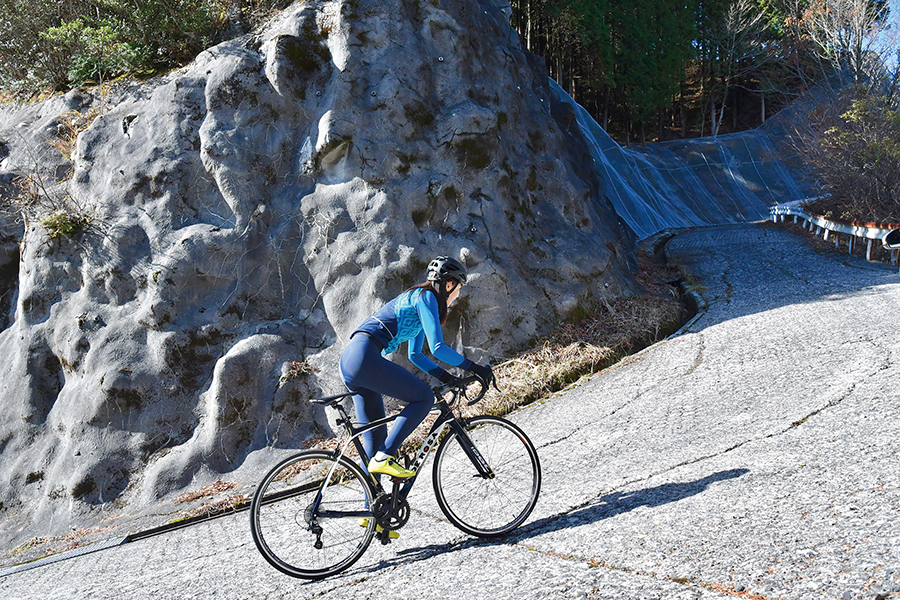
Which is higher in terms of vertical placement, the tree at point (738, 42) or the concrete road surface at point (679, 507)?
the tree at point (738, 42)

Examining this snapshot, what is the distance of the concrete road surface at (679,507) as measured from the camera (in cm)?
332

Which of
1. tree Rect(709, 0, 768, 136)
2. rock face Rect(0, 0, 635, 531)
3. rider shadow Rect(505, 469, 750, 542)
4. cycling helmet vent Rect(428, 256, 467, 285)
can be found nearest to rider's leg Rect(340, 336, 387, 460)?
cycling helmet vent Rect(428, 256, 467, 285)

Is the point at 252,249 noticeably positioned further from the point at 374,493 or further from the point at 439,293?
the point at 374,493

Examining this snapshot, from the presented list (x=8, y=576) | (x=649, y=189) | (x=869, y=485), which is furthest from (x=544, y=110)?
(x=649, y=189)

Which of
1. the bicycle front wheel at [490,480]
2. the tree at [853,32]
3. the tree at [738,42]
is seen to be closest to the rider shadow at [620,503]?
the bicycle front wheel at [490,480]

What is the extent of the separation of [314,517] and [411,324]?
1404 millimetres

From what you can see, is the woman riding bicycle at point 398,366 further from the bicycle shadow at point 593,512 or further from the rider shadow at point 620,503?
the rider shadow at point 620,503

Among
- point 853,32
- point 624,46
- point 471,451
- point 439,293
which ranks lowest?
point 471,451

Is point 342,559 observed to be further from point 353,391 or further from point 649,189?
point 649,189

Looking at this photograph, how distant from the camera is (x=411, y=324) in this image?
4.43 meters

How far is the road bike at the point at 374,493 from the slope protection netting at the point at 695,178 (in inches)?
698

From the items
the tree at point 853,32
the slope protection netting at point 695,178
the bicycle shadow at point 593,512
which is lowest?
the bicycle shadow at point 593,512

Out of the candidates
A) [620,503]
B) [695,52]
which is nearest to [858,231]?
[620,503]

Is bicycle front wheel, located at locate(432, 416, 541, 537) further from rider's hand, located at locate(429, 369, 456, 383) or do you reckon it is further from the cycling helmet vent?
the cycling helmet vent
